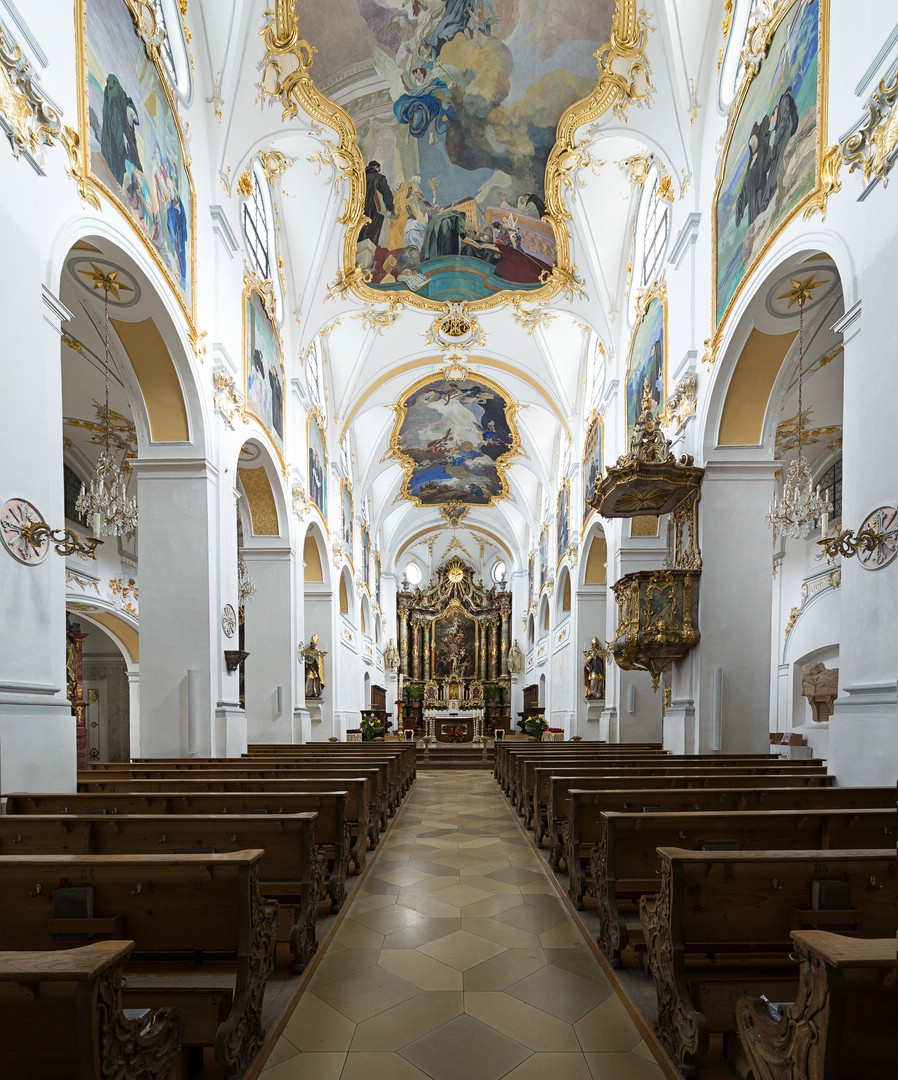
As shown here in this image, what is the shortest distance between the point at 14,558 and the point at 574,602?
1468 cm

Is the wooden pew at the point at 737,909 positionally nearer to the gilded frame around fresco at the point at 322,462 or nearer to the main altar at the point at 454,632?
the gilded frame around fresco at the point at 322,462

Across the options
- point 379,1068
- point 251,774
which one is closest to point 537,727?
point 251,774

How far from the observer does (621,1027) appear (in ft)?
11.1

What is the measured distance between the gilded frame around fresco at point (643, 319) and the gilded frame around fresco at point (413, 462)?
6882 mm

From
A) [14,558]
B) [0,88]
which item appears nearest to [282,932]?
[14,558]

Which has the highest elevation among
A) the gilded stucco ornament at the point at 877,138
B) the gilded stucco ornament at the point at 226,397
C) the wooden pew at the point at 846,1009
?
the gilded stucco ornament at the point at 877,138

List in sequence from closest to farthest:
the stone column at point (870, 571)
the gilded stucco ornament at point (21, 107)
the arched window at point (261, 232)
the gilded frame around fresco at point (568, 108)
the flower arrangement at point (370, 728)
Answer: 1. the gilded stucco ornament at point (21, 107)
2. the stone column at point (870, 571)
3. the gilded frame around fresco at point (568, 108)
4. the arched window at point (261, 232)
5. the flower arrangement at point (370, 728)

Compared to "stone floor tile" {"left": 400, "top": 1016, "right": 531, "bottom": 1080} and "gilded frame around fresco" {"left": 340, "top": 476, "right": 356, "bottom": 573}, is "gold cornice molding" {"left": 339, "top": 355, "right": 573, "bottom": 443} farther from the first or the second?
"stone floor tile" {"left": 400, "top": 1016, "right": 531, "bottom": 1080}

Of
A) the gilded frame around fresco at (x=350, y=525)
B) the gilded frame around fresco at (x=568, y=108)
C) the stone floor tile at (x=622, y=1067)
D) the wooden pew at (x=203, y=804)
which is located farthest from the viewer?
the gilded frame around fresco at (x=350, y=525)

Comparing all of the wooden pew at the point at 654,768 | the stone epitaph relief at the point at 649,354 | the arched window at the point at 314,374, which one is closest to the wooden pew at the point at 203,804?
the wooden pew at the point at 654,768

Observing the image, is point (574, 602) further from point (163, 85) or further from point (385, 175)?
point (163, 85)

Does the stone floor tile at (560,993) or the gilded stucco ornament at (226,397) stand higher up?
the gilded stucco ornament at (226,397)

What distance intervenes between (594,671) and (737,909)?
13610 mm

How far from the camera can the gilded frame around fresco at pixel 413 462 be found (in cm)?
2055
